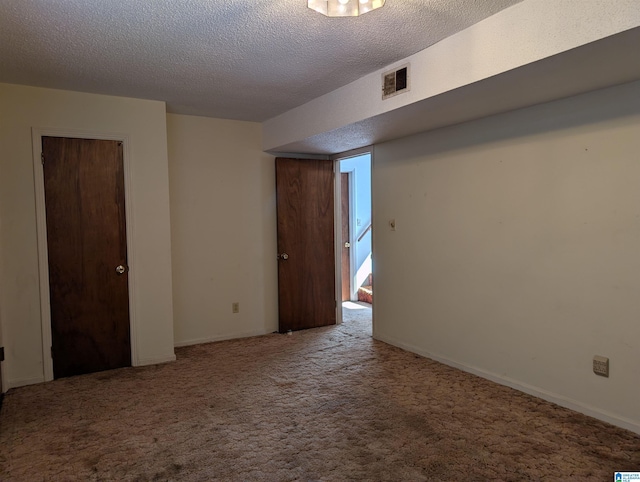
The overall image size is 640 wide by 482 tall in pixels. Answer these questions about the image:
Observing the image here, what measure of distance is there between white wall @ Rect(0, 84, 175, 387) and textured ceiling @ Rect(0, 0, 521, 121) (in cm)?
20

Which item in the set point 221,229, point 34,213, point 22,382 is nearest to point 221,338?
point 221,229

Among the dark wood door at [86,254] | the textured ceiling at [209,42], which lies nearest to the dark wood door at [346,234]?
the textured ceiling at [209,42]

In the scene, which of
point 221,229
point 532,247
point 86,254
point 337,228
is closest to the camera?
point 532,247

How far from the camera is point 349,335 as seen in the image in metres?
4.87

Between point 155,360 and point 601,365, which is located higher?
point 601,365

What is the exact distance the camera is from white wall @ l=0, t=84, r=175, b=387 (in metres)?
3.44

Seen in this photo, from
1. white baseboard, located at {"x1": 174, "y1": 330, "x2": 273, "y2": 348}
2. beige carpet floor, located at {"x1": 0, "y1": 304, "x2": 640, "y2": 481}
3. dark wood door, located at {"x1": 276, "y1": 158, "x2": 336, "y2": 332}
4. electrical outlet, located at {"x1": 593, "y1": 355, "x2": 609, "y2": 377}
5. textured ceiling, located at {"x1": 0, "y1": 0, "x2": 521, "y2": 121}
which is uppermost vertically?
textured ceiling, located at {"x1": 0, "y1": 0, "x2": 521, "y2": 121}

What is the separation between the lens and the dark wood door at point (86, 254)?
360 centimetres

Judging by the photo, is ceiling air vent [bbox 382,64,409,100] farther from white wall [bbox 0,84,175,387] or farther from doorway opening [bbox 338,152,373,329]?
doorway opening [bbox 338,152,373,329]

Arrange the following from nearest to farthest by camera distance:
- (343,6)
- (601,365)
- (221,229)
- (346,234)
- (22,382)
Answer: (343,6) → (601,365) → (22,382) → (221,229) → (346,234)

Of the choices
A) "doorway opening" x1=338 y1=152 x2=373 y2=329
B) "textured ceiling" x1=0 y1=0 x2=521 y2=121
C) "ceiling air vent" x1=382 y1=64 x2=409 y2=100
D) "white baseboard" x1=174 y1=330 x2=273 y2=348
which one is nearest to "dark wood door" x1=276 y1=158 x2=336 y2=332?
"white baseboard" x1=174 y1=330 x2=273 y2=348

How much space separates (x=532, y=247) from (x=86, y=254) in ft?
12.0

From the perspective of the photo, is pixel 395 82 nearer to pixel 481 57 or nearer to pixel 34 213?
pixel 481 57

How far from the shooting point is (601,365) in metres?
2.73
